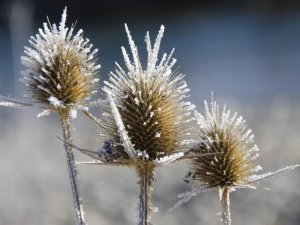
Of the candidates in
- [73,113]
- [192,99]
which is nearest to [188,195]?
[73,113]

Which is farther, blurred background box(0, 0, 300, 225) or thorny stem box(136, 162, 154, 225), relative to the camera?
blurred background box(0, 0, 300, 225)

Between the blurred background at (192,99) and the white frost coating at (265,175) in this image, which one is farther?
the blurred background at (192,99)

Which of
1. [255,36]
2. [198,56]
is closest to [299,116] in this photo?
[198,56]

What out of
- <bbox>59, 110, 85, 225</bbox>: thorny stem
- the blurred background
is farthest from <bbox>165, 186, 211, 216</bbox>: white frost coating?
the blurred background

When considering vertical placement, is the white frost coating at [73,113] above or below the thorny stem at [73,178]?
above

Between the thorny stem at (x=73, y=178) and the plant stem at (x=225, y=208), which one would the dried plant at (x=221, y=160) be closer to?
the plant stem at (x=225, y=208)

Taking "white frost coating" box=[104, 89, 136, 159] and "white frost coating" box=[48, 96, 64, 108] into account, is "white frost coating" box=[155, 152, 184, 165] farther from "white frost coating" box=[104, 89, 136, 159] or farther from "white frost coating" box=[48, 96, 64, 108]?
"white frost coating" box=[48, 96, 64, 108]

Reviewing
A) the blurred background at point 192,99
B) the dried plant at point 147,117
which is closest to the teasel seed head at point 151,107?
the dried plant at point 147,117

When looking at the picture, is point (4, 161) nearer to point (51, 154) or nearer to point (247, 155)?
point (51, 154)
